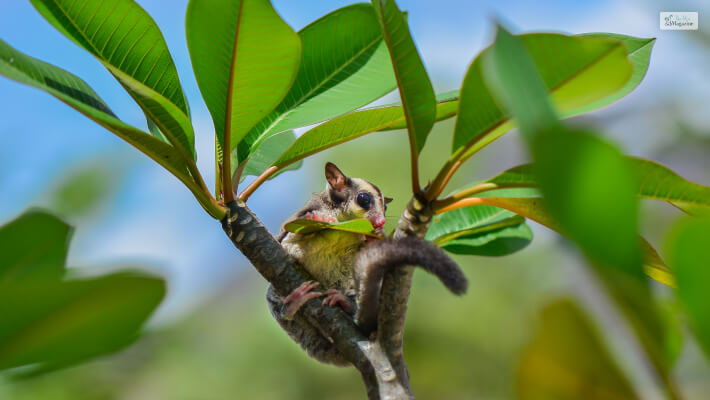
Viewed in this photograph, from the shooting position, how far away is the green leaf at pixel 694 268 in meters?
0.34

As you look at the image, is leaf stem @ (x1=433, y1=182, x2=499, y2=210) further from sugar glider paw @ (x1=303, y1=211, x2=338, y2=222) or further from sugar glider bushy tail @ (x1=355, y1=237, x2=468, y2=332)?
A: sugar glider paw @ (x1=303, y1=211, x2=338, y2=222)

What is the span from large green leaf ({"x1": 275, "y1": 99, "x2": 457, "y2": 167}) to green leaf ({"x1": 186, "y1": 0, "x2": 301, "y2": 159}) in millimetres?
127

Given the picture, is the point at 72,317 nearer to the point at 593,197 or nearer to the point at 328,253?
the point at 593,197

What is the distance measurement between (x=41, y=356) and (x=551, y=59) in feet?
2.05

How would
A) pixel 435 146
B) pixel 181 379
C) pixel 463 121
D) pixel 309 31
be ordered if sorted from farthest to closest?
1. pixel 435 146
2. pixel 181 379
3. pixel 309 31
4. pixel 463 121

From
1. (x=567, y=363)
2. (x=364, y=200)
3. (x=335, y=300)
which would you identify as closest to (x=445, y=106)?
(x=335, y=300)

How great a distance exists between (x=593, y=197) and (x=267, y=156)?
111cm

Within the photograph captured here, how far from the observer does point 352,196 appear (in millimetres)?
2137

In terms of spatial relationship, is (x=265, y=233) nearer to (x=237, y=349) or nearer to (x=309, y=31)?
(x=309, y=31)

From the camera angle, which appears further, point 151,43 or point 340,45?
point 340,45

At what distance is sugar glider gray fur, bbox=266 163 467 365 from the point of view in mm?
812

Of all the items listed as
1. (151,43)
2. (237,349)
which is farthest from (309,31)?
(237,349)

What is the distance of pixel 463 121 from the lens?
0.81 m

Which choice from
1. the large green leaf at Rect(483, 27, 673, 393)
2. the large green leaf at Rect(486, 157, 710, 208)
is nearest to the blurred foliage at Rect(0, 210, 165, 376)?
the large green leaf at Rect(483, 27, 673, 393)
